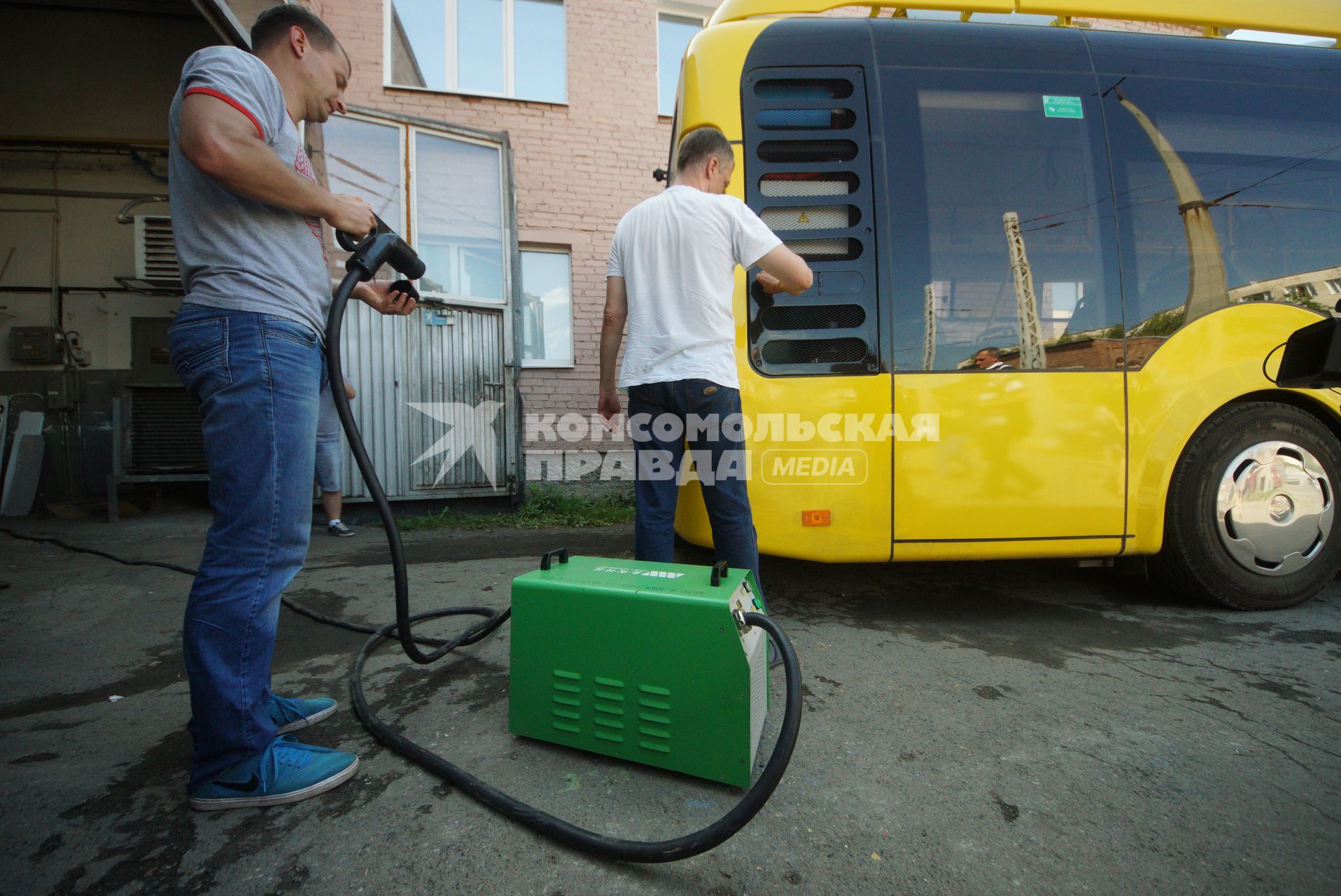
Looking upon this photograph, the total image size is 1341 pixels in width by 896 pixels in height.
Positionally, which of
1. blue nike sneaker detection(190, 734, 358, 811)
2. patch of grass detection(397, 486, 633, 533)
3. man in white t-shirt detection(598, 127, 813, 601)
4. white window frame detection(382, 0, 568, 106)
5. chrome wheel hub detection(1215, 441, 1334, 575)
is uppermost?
white window frame detection(382, 0, 568, 106)

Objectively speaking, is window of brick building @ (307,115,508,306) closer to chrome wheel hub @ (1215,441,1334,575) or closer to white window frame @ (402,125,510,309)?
white window frame @ (402,125,510,309)

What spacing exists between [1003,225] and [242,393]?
2.88 m

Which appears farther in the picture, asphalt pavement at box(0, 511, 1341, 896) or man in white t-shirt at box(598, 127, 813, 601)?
man in white t-shirt at box(598, 127, 813, 601)

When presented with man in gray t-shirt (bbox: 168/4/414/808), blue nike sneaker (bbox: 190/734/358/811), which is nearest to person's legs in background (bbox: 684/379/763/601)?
man in gray t-shirt (bbox: 168/4/414/808)

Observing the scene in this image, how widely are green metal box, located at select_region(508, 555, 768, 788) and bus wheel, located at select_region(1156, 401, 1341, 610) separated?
2360mm

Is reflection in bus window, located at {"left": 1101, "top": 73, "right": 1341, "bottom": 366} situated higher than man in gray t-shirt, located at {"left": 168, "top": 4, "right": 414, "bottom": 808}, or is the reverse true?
reflection in bus window, located at {"left": 1101, "top": 73, "right": 1341, "bottom": 366}

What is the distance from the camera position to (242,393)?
1.37 m

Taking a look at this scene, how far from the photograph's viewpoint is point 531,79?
650cm

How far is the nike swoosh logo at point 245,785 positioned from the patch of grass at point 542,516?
3.75 metres

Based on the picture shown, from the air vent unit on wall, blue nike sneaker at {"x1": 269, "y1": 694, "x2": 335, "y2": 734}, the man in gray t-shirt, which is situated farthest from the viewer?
the air vent unit on wall

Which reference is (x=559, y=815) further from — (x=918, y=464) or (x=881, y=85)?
(x=881, y=85)

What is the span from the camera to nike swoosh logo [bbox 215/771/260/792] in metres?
1.36

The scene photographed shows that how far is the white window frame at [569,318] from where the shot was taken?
634cm

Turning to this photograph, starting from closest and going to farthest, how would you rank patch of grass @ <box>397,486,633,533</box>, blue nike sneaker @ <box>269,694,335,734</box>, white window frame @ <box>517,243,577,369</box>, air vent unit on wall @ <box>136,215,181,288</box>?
blue nike sneaker @ <box>269,694,335,734</box> < patch of grass @ <box>397,486,633,533</box> < air vent unit on wall @ <box>136,215,181,288</box> < white window frame @ <box>517,243,577,369</box>
